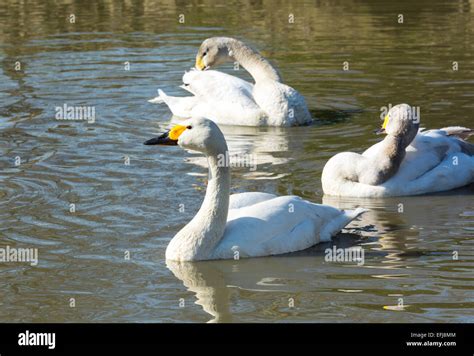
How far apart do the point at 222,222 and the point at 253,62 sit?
7.00m

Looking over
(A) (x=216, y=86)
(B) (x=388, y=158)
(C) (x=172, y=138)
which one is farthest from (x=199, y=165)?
(C) (x=172, y=138)

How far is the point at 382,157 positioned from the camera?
41.7ft

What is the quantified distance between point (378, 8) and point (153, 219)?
15.8 m

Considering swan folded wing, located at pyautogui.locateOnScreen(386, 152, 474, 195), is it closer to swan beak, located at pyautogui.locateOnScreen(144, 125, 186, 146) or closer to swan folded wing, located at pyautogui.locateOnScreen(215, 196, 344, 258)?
swan folded wing, located at pyautogui.locateOnScreen(215, 196, 344, 258)

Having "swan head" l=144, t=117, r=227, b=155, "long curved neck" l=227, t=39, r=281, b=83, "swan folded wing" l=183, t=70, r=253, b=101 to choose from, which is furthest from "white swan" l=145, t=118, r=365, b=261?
"long curved neck" l=227, t=39, r=281, b=83

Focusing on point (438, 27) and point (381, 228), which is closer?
point (381, 228)

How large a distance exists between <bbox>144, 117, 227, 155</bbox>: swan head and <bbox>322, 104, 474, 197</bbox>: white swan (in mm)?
2525

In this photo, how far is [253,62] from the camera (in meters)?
17.1

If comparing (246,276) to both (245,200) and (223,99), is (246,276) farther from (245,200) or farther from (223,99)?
(223,99)

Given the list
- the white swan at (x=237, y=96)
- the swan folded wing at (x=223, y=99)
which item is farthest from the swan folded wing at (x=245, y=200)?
the swan folded wing at (x=223, y=99)

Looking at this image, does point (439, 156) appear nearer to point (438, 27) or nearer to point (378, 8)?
point (438, 27)

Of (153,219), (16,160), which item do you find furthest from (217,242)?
(16,160)

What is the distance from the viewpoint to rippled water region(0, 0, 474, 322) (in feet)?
31.4

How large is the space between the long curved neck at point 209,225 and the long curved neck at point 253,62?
21.6 ft
